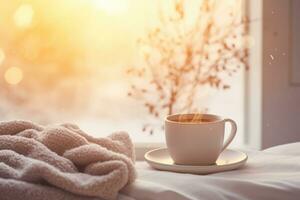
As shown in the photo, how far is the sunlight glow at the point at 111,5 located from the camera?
1708 mm

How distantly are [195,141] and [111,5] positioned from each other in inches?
34.9

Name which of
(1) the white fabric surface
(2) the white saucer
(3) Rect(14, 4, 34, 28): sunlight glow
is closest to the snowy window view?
(3) Rect(14, 4, 34, 28): sunlight glow

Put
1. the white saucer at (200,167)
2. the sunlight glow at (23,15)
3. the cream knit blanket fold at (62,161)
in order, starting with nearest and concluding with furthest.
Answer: the cream knit blanket fold at (62,161), the white saucer at (200,167), the sunlight glow at (23,15)

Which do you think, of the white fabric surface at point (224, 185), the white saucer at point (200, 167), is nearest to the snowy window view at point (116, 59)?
the white saucer at point (200, 167)

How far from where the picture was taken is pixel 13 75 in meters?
1.72

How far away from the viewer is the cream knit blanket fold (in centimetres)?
74

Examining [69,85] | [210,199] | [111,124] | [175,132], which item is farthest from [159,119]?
[210,199]

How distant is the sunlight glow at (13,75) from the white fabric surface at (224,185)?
0.92 meters

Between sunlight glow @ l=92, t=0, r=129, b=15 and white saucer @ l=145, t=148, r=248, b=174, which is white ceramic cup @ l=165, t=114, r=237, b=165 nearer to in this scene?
white saucer @ l=145, t=148, r=248, b=174

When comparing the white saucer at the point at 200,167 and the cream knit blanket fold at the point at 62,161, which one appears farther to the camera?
the white saucer at the point at 200,167

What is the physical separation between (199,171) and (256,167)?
0.11 meters

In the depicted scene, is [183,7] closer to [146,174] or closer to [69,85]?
[69,85]

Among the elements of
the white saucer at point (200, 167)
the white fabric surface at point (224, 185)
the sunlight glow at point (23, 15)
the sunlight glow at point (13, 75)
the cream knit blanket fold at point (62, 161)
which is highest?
the sunlight glow at point (23, 15)

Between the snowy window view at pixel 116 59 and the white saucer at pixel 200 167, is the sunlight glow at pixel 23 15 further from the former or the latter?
the white saucer at pixel 200 167
